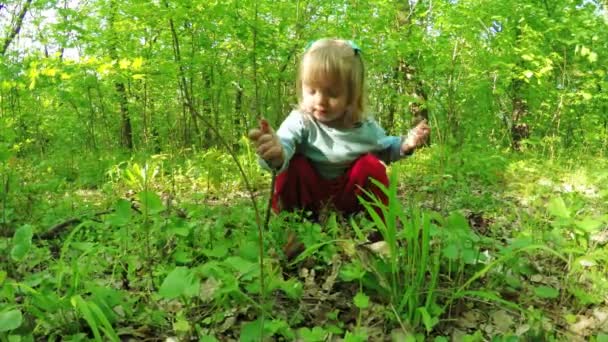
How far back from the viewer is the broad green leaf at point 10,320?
1118 mm

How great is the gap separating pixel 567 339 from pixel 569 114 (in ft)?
21.3

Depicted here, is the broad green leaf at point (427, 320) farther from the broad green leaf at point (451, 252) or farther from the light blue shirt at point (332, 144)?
the light blue shirt at point (332, 144)

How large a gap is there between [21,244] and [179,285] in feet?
1.97

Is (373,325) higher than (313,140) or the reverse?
the reverse

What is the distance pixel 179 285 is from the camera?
1.18 m

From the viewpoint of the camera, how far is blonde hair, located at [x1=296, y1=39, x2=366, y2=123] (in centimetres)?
226

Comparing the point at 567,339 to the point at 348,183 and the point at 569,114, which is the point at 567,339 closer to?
the point at 348,183

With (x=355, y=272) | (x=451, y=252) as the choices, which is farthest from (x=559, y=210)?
(x=355, y=272)

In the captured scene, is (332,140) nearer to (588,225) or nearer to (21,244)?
(588,225)

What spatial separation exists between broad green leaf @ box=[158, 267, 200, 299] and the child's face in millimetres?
1373

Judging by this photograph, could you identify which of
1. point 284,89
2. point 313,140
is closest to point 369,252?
point 313,140

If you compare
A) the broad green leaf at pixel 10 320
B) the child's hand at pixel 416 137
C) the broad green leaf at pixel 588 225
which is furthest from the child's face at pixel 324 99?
the broad green leaf at pixel 10 320

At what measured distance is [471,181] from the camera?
4258mm

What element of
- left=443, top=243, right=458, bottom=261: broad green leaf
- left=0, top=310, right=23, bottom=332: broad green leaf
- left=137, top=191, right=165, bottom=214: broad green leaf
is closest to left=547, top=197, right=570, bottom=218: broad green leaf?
left=443, top=243, right=458, bottom=261: broad green leaf
